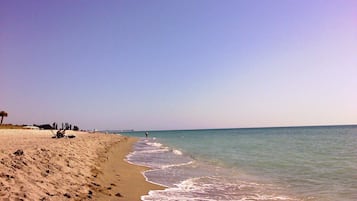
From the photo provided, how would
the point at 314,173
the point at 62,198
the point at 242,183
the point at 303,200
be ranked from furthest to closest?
the point at 314,173 → the point at 242,183 → the point at 303,200 → the point at 62,198

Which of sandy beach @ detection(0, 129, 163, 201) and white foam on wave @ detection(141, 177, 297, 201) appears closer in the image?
sandy beach @ detection(0, 129, 163, 201)

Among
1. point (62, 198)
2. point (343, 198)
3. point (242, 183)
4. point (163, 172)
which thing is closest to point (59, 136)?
point (163, 172)

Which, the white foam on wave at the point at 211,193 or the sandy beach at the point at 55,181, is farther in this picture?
the white foam on wave at the point at 211,193

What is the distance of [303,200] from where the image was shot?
40.2ft

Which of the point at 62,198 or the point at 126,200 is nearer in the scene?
the point at 62,198

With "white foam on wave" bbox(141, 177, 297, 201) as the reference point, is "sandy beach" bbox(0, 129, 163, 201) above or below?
above

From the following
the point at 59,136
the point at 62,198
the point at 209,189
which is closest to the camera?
the point at 62,198

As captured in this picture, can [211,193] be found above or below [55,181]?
below

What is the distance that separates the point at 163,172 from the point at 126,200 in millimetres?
8537

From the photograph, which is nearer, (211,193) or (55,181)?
(55,181)

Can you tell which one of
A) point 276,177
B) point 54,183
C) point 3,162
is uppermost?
point 3,162

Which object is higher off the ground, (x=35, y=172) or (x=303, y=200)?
(x=35, y=172)

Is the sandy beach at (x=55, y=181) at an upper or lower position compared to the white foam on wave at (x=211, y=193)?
upper

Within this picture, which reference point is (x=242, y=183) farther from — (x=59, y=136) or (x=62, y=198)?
(x=59, y=136)
